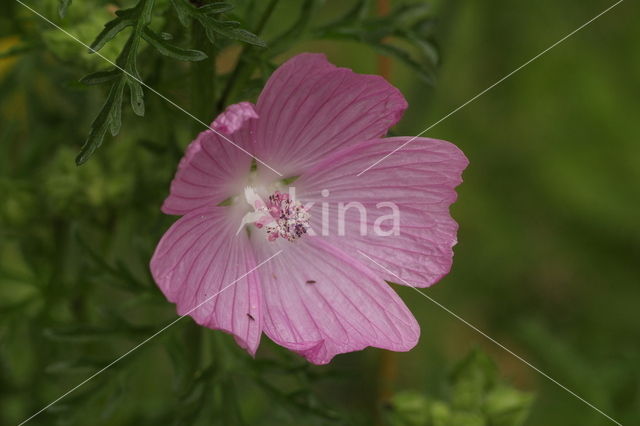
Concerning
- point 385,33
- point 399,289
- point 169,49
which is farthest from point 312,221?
point 399,289

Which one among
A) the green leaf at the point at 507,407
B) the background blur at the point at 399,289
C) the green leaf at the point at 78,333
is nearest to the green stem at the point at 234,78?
the background blur at the point at 399,289

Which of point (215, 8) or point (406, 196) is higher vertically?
point (215, 8)

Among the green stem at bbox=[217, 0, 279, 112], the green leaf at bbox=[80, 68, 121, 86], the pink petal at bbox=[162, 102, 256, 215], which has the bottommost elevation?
the pink petal at bbox=[162, 102, 256, 215]

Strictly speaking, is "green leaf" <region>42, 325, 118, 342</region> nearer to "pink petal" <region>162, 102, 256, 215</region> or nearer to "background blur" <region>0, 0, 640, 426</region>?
"background blur" <region>0, 0, 640, 426</region>

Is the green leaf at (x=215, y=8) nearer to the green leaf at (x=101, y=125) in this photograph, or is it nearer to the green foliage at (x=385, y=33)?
the green leaf at (x=101, y=125)

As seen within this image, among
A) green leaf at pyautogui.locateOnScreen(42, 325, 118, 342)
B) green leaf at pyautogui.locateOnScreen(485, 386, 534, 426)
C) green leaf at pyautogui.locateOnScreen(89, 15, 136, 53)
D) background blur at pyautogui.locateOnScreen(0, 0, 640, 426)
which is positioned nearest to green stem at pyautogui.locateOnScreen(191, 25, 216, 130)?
background blur at pyautogui.locateOnScreen(0, 0, 640, 426)

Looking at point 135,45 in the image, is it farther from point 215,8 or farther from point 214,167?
point 214,167

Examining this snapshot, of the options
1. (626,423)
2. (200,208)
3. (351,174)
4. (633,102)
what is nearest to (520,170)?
(633,102)
